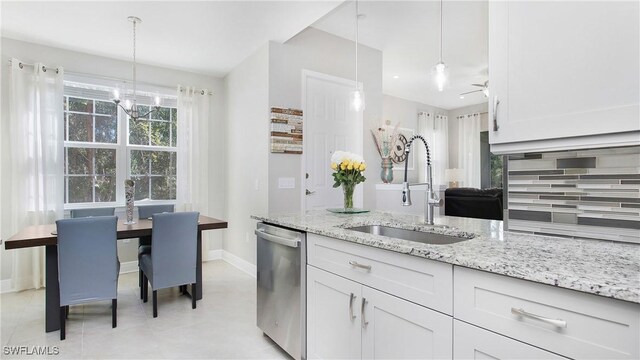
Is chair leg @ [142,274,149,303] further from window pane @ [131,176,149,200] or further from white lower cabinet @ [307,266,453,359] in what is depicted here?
white lower cabinet @ [307,266,453,359]

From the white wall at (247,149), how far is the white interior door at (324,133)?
476 mm

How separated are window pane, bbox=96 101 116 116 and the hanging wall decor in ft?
7.19

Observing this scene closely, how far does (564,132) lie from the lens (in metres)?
1.20

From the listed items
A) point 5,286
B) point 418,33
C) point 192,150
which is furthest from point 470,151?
point 5,286

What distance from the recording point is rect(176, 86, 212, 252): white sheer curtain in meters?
4.39

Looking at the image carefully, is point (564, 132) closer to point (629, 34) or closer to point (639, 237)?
point (629, 34)

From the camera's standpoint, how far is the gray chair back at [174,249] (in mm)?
2760

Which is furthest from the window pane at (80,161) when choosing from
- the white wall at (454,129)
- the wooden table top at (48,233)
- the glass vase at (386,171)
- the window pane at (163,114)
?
the white wall at (454,129)

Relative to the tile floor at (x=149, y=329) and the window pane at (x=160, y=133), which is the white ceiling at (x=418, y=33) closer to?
the window pane at (x=160, y=133)

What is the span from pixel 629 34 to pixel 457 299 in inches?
40.4

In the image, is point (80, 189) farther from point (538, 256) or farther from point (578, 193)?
point (578, 193)

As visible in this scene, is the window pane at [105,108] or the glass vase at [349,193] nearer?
the glass vase at [349,193]

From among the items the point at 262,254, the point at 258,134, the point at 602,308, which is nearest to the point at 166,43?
the point at 258,134

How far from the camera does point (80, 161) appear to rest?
3.91 meters
